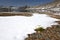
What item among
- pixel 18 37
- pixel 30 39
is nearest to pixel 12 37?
pixel 18 37

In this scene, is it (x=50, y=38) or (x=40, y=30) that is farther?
(x=40, y=30)

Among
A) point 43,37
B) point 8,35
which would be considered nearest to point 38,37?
point 43,37

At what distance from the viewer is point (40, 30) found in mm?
12398

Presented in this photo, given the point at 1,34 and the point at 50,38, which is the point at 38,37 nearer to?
the point at 50,38

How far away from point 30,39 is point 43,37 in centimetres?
91

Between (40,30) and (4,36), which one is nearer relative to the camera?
(4,36)

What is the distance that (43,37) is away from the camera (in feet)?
32.9

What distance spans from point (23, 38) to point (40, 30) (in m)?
2.92

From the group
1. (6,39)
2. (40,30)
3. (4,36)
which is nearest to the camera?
(6,39)

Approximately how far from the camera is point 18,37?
9.80 metres

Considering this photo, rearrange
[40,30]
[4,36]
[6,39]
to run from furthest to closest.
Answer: [40,30] → [4,36] → [6,39]

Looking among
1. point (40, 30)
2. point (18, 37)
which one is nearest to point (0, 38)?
point (18, 37)

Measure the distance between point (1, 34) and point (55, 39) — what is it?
10.4ft

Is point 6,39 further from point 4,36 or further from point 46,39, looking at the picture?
point 46,39
